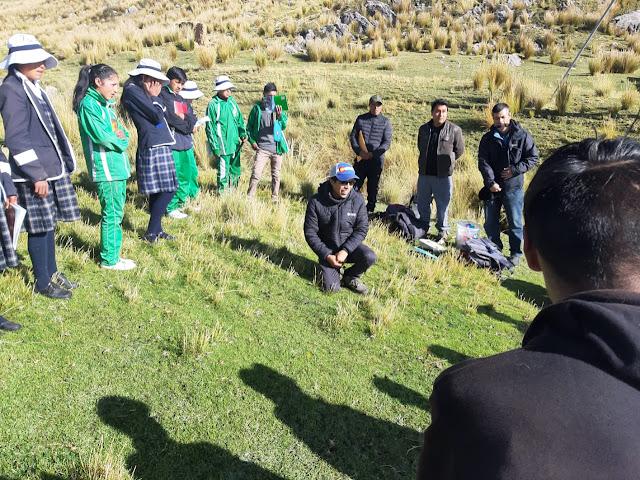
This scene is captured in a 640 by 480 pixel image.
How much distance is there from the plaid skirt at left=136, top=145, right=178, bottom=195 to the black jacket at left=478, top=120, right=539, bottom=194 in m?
3.87

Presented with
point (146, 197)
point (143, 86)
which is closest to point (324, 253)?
point (143, 86)

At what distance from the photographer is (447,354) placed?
400 centimetres

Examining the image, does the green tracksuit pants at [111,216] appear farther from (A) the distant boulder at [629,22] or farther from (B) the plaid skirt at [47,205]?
(A) the distant boulder at [629,22]

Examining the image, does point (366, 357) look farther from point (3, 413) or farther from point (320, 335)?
point (3, 413)

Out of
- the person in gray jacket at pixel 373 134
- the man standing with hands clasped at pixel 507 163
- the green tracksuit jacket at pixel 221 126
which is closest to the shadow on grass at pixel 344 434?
the man standing with hands clasped at pixel 507 163

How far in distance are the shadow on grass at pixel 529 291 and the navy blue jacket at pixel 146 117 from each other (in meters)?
4.41

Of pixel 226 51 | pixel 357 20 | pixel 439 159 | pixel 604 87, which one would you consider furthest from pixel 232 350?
pixel 357 20

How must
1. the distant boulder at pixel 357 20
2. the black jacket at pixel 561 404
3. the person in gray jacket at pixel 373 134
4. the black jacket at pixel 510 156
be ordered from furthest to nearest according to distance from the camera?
the distant boulder at pixel 357 20 < the person in gray jacket at pixel 373 134 < the black jacket at pixel 510 156 < the black jacket at pixel 561 404

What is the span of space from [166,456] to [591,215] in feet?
8.54

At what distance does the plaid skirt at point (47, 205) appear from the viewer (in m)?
3.70

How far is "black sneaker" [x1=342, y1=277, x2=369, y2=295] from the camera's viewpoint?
4.96m

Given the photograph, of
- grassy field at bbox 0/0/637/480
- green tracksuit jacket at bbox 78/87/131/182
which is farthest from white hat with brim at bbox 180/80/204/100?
green tracksuit jacket at bbox 78/87/131/182

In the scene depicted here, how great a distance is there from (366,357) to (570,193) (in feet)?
9.75

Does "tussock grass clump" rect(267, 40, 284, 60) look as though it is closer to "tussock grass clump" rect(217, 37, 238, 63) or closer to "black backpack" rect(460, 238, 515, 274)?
"tussock grass clump" rect(217, 37, 238, 63)
